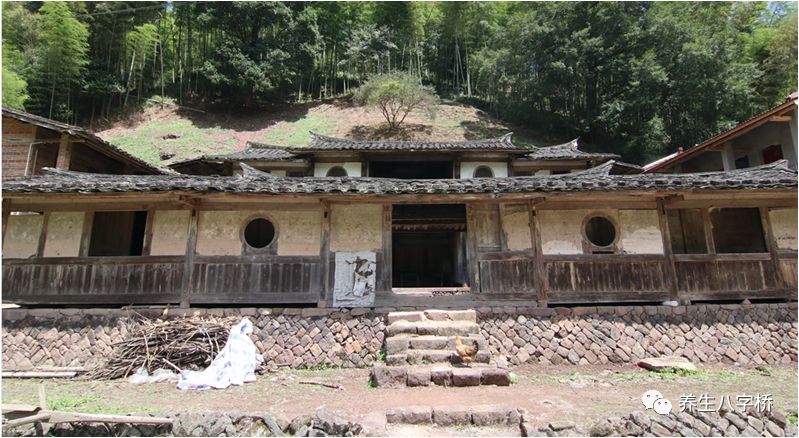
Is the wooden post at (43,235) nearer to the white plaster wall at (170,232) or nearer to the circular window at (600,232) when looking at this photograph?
the white plaster wall at (170,232)

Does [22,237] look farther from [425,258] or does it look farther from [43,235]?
[425,258]

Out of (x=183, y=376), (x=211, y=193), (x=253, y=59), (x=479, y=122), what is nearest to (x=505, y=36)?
(x=479, y=122)

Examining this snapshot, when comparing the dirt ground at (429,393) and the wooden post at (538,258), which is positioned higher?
Answer: the wooden post at (538,258)

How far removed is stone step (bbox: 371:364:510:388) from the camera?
6984 millimetres

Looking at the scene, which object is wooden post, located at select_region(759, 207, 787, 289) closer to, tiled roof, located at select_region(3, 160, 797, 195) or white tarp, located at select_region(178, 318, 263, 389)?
tiled roof, located at select_region(3, 160, 797, 195)

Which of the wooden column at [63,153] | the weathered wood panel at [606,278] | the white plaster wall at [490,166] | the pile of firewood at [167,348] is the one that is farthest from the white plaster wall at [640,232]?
the wooden column at [63,153]

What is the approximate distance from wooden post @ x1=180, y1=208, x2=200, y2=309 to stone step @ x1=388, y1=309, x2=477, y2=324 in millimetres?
4755

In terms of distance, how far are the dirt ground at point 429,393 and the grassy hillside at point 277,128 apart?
85.6 feet

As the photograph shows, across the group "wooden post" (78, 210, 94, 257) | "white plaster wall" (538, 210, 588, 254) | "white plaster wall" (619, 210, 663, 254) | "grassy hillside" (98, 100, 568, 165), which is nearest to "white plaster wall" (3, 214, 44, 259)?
"wooden post" (78, 210, 94, 257)

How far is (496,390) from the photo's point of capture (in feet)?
22.6

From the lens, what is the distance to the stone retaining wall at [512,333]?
28.1 ft

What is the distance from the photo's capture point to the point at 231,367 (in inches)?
294

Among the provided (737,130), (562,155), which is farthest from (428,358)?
(737,130)

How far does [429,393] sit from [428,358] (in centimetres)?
107
